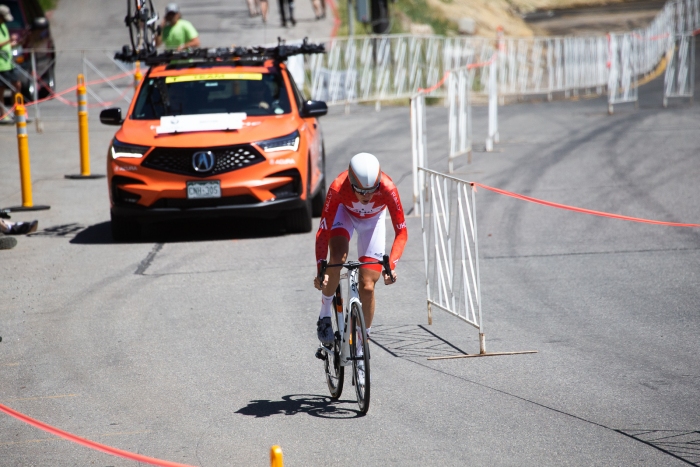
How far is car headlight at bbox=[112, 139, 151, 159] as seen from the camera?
37.0ft

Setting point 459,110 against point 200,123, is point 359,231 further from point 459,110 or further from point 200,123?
point 459,110

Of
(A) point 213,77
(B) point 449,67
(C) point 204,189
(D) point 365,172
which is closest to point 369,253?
→ (D) point 365,172

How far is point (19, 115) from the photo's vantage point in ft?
42.8

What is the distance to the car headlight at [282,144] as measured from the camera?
11.3 meters

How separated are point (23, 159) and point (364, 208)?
26.2 feet

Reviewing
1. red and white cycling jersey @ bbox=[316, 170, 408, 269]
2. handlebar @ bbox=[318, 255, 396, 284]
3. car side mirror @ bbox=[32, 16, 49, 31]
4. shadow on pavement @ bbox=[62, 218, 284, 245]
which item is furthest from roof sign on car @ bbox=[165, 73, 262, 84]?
car side mirror @ bbox=[32, 16, 49, 31]

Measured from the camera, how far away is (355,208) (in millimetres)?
6582

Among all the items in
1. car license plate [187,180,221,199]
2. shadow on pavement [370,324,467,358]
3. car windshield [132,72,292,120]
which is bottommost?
shadow on pavement [370,324,467,358]

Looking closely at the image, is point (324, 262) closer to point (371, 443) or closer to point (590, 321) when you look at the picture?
point (371, 443)

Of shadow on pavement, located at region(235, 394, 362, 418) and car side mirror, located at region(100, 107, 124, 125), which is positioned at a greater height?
car side mirror, located at region(100, 107, 124, 125)

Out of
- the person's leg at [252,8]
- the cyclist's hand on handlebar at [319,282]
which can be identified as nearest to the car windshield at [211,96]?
the cyclist's hand on handlebar at [319,282]

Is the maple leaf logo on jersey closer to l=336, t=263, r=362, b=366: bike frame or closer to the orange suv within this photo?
l=336, t=263, r=362, b=366: bike frame

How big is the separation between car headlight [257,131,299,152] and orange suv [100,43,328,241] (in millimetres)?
12

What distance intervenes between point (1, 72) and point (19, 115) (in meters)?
7.68
